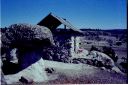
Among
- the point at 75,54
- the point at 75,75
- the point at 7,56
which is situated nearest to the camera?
the point at 75,75

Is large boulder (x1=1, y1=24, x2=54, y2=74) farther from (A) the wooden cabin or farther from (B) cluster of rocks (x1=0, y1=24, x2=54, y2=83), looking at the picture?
(A) the wooden cabin

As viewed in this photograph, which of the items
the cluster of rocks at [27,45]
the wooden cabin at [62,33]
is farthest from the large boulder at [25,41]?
the wooden cabin at [62,33]

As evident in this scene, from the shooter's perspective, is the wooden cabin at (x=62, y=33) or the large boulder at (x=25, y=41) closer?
the large boulder at (x=25, y=41)

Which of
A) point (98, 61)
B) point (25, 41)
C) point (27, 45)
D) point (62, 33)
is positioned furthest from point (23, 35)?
point (98, 61)

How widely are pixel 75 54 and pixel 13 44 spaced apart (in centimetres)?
517

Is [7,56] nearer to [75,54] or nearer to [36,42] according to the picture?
[36,42]

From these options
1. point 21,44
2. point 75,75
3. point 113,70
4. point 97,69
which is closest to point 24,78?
point 21,44

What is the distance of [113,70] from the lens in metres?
11.5

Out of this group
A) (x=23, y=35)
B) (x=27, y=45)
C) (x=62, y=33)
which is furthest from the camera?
(x=62, y=33)

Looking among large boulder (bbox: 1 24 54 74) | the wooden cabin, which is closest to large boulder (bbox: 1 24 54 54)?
large boulder (bbox: 1 24 54 74)

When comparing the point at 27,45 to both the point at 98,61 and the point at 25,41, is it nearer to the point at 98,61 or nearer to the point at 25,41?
the point at 25,41

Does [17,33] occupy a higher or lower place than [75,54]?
higher

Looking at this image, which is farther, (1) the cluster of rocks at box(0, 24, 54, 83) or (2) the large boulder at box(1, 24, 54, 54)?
(2) the large boulder at box(1, 24, 54, 54)

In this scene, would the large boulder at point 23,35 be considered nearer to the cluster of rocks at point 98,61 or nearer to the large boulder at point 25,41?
the large boulder at point 25,41
